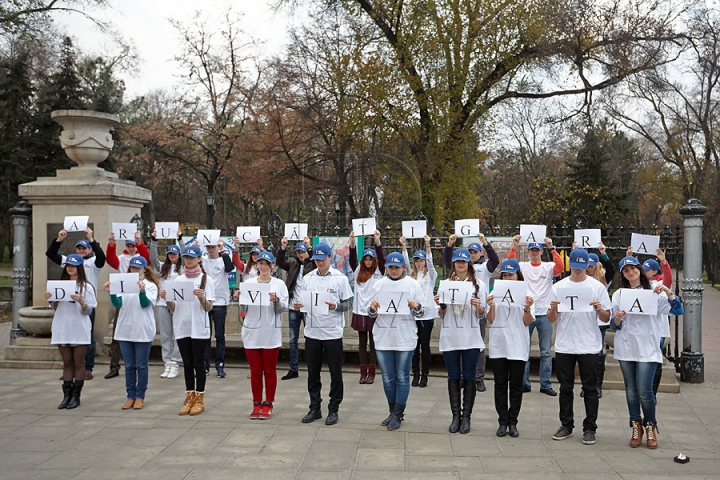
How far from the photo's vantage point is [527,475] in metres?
5.84

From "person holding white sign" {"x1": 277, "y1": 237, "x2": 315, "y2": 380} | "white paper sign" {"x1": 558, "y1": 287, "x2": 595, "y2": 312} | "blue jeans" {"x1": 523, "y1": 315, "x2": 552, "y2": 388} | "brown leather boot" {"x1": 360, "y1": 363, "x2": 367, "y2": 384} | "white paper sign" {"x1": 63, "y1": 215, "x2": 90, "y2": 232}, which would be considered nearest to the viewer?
"white paper sign" {"x1": 558, "y1": 287, "x2": 595, "y2": 312}

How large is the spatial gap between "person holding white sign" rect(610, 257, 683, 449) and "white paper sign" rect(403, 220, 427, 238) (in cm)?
298

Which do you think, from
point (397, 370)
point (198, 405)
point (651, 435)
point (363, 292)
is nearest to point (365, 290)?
point (363, 292)

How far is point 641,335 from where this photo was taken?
22.4 feet

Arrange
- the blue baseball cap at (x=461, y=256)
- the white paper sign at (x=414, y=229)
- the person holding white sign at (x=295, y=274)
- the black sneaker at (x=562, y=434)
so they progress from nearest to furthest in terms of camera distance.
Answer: the black sneaker at (x=562, y=434)
the blue baseball cap at (x=461, y=256)
the white paper sign at (x=414, y=229)
the person holding white sign at (x=295, y=274)

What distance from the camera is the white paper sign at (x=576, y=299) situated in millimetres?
6832

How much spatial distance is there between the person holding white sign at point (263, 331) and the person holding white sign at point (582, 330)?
2931 mm

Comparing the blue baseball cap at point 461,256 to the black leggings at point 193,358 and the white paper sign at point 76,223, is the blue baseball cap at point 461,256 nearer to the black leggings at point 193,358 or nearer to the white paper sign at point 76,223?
the black leggings at point 193,358

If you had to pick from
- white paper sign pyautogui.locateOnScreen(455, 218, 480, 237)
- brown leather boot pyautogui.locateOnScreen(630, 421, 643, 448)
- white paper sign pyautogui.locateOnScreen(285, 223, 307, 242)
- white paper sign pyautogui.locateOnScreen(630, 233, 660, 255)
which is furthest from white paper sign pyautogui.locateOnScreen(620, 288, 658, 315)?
white paper sign pyautogui.locateOnScreen(285, 223, 307, 242)

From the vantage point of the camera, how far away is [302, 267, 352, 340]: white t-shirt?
299 inches

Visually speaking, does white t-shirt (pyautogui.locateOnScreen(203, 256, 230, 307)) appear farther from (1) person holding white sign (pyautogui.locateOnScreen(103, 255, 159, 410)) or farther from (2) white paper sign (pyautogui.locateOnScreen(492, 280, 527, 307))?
(2) white paper sign (pyautogui.locateOnScreen(492, 280, 527, 307))

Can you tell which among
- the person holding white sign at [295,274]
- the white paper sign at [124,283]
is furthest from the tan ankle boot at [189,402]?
the person holding white sign at [295,274]

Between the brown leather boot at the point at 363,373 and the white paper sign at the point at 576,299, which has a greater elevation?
the white paper sign at the point at 576,299

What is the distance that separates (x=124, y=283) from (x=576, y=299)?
5.08 meters
